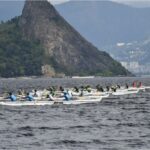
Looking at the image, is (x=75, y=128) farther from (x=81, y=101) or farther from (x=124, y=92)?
(x=124, y=92)

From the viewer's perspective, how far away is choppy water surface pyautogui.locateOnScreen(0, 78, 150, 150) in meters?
55.4

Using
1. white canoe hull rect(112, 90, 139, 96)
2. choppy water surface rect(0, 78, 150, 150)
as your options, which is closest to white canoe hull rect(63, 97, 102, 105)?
choppy water surface rect(0, 78, 150, 150)

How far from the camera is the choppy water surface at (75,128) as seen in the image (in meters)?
55.4

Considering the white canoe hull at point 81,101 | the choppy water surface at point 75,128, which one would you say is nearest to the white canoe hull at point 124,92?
the white canoe hull at point 81,101

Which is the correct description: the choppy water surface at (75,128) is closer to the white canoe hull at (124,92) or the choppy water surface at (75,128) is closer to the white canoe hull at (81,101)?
the white canoe hull at (81,101)

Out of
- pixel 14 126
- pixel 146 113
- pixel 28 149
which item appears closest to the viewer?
pixel 28 149

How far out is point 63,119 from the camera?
77.8 m

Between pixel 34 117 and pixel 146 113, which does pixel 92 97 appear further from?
pixel 34 117

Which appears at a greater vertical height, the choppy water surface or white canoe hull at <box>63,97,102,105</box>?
white canoe hull at <box>63,97,102,105</box>

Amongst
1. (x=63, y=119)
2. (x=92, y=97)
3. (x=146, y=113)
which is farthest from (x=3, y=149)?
(x=92, y=97)

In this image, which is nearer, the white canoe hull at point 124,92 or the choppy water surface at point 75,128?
the choppy water surface at point 75,128

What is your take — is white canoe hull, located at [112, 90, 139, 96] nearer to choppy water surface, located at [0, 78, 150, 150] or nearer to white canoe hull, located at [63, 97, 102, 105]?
white canoe hull, located at [63, 97, 102, 105]

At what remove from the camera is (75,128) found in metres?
67.4

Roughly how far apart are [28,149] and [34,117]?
27.3m
